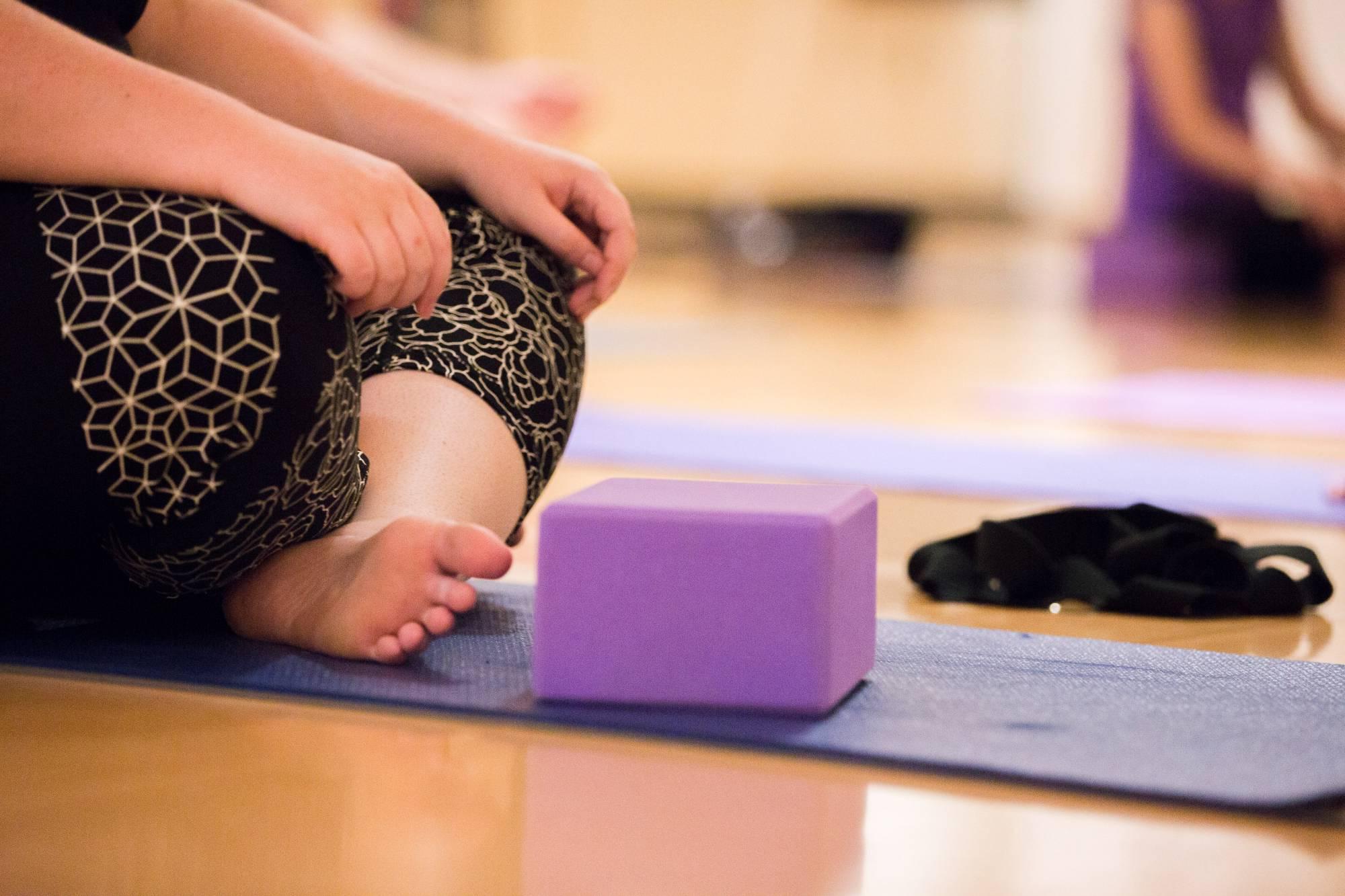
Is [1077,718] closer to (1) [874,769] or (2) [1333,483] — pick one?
(1) [874,769]

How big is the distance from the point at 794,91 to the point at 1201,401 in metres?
4.25

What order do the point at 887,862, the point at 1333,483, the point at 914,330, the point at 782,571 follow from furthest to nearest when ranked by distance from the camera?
the point at 914,330 → the point at 1333,483 → the point at 782,571 → the point at 887,862

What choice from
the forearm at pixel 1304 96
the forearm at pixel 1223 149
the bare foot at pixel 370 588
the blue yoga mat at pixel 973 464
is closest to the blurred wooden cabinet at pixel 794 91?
the forearm at pixel 1223 149

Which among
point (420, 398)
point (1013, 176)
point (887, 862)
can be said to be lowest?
point (887, 862)

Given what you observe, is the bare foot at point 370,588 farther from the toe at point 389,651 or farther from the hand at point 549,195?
the hand at point 549,195

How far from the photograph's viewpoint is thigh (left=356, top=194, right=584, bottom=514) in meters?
1.03

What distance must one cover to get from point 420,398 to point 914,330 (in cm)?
322

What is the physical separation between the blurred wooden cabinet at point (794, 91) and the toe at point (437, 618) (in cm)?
559

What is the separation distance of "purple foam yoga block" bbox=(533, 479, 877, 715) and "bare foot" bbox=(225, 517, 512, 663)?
5cm

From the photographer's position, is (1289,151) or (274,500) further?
(1289,151)

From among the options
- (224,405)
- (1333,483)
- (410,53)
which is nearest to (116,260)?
(224,405)

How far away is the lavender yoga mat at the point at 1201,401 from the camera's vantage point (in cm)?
229

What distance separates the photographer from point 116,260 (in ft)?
2.58

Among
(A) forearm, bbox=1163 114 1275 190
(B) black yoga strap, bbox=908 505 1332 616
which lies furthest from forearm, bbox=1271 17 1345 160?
(B) black yoga strap, bbox=908 505 1332 616
